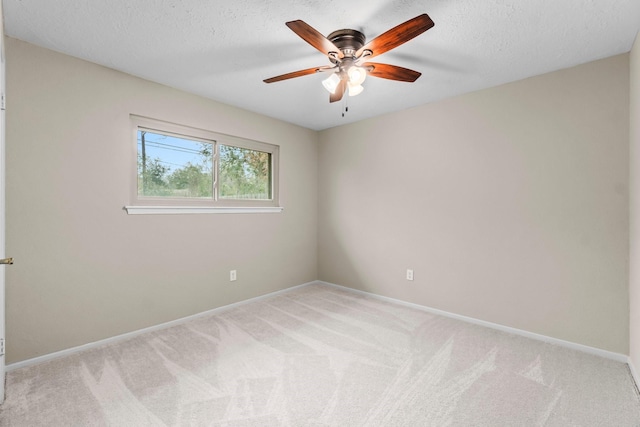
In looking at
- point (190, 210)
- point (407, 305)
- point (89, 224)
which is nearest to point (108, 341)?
point (89, 224)

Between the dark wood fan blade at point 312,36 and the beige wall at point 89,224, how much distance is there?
176cm

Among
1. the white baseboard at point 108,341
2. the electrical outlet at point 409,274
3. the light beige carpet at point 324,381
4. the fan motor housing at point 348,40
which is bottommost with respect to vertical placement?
the light beige carpet at point 324,381

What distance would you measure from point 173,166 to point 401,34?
7.81 ft

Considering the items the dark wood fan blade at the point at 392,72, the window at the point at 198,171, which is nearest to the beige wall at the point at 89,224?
the window at the point at 198,171

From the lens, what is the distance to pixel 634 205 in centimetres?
202

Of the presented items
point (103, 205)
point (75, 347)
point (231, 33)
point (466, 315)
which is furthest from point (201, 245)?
point (466, 315)

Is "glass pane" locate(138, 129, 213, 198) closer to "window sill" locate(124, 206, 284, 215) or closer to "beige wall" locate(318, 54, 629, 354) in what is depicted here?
"window sill" locate(124, 206, 284, 215)

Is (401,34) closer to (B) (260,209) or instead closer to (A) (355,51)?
(A) (355,51)

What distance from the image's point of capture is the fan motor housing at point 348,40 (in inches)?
72.2

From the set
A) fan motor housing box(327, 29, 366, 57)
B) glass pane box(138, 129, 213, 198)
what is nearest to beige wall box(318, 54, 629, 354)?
fan motor housing box(327, 29, 366, 57)

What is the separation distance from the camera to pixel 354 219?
384 cm

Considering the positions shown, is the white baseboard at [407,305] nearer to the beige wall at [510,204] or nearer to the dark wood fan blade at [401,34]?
the beige wall at [510,204]

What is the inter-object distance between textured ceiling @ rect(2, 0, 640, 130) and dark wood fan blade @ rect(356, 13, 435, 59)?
204 millimetres

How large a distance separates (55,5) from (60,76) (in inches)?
26.6
